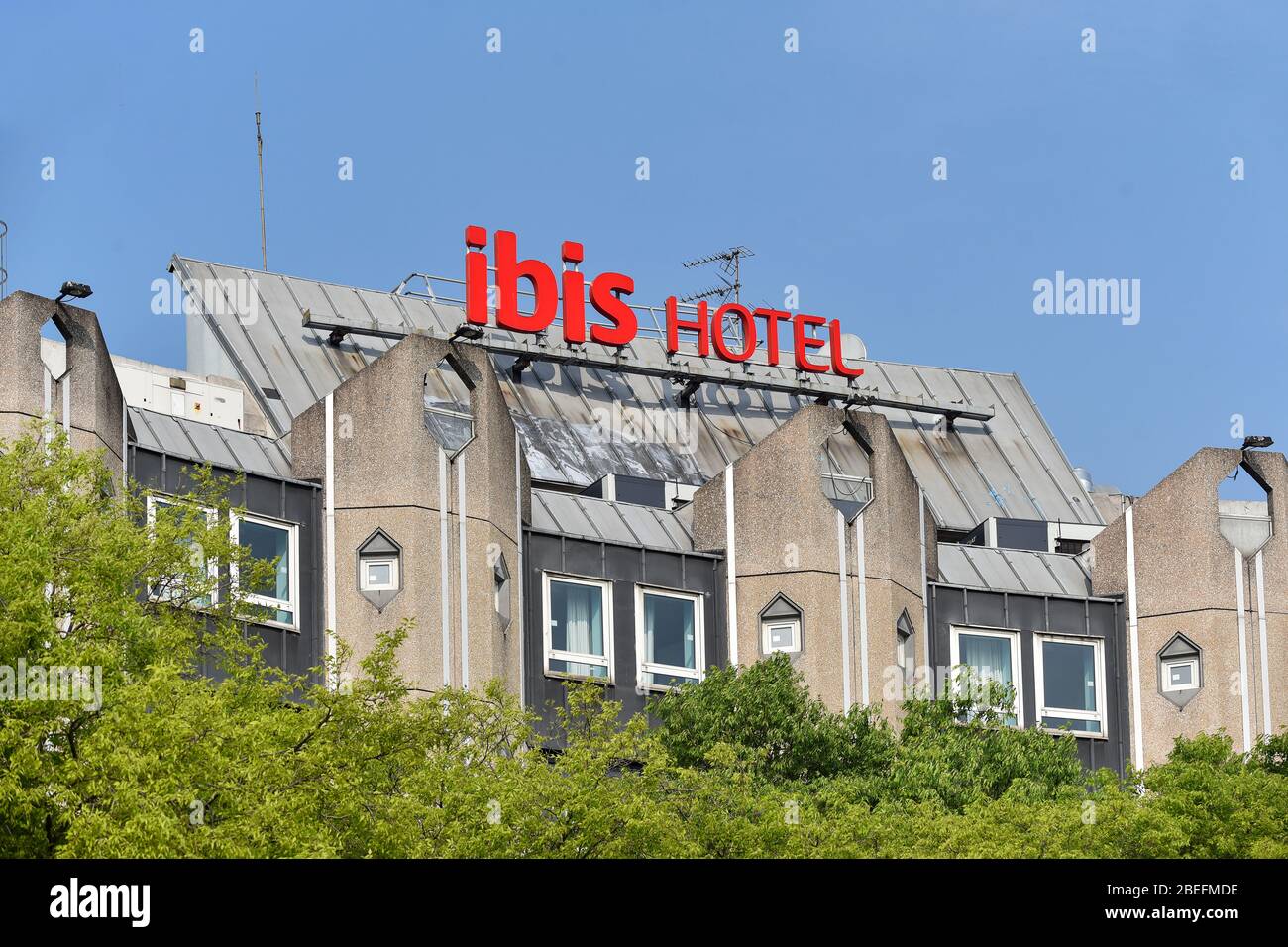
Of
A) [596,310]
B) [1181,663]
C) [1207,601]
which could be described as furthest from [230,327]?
[1207,601]

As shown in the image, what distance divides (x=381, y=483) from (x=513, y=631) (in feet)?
13.8

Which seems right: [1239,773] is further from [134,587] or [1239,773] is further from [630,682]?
[134,587]

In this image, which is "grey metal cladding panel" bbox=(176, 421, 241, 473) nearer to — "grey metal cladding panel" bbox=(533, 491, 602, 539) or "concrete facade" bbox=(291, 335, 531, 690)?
"concrete facade" bbox=(291, 335, 531, 690)

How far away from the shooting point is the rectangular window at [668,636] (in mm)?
54594

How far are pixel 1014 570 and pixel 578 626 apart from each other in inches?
499

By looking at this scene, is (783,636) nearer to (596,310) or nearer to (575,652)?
(575,652)

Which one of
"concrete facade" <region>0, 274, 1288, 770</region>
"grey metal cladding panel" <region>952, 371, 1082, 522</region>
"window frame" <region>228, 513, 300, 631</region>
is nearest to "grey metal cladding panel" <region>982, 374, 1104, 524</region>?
"grey metal cladding panel" <region>952, 371, 1082, 522</region>

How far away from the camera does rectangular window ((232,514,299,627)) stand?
162 feet

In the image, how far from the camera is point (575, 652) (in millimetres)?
53625

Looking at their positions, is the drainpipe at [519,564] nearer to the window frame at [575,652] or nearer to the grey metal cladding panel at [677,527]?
the window frame at [575,652]

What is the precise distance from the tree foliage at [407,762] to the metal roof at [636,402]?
2097 centimetres

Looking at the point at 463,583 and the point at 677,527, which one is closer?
the point at 463,583

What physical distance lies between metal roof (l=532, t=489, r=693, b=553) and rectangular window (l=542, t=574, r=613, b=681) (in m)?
1.12
